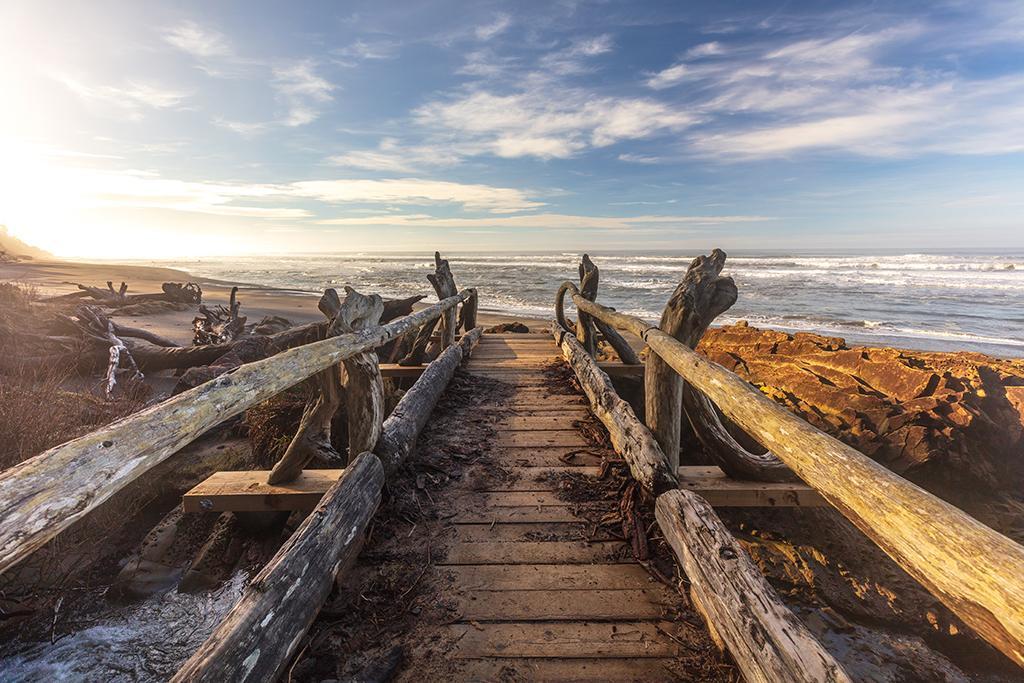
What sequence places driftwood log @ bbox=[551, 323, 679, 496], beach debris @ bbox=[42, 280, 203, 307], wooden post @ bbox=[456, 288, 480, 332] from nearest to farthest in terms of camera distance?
driftwood log @ bbox=[551, 323, 679, 496] < wooden post @ bbox=[456, 288, 480, 332] < beach debris @ bbox=[42, 280, 203, 307]

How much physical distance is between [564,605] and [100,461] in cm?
205

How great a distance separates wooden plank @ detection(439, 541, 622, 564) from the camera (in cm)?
265

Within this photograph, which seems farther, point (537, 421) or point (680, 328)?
point (537, 421)

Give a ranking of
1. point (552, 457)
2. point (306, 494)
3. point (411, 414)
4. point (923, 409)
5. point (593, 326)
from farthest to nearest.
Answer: point (593, 326) → point (923, 409) → point (411, 414) → point (552, 457) → point (306, 494)

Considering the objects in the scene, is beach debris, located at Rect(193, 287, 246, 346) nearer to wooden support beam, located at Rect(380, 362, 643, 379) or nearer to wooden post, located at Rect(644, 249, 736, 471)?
wooden support beam, located at Rect(380, 362, 643, 379)

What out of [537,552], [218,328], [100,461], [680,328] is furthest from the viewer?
[218,328]

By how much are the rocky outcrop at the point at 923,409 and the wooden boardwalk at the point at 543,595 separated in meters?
3.54

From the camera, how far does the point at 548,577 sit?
98.8 inches

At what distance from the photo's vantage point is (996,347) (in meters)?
12.5

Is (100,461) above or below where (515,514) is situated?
above

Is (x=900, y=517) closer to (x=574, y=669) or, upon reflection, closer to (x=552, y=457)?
(x=574, y=669)

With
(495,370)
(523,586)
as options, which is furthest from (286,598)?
(495,370)

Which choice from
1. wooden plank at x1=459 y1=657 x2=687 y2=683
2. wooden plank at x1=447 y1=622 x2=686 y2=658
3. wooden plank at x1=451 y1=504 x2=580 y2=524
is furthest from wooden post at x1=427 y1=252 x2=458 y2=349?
wooden plank at x1=459 y1=657 x2=687 y2=683

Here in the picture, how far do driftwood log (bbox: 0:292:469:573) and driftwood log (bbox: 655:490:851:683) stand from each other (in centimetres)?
225
